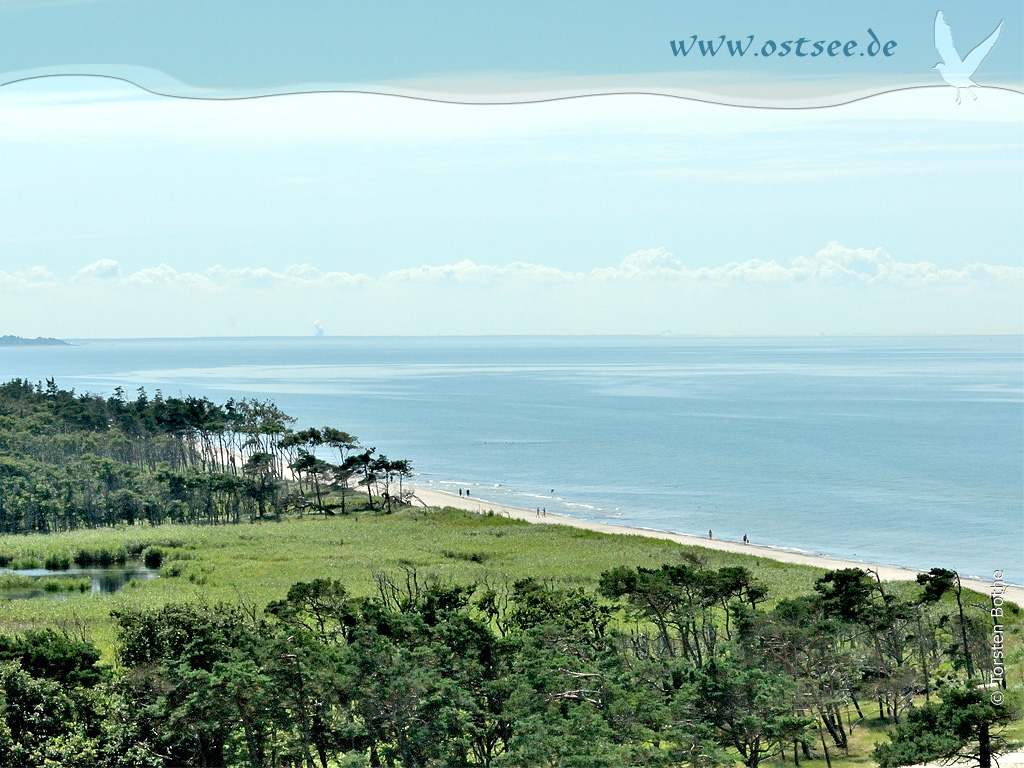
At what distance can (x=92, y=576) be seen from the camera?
19.3 m

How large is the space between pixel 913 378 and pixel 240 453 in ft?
190

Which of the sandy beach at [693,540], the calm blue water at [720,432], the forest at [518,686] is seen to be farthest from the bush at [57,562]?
the sandy beach at [693,540]

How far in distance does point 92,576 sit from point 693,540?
13729 mm

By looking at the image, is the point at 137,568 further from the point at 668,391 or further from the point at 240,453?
the point at 668,391

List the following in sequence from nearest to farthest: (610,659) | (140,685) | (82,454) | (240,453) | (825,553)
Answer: (140,685), (610,659), (825,553), (82,454), (240,453)

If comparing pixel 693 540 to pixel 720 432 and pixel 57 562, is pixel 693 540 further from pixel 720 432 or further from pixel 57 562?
pixel 720 432

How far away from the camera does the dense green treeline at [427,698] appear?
22.3 feet

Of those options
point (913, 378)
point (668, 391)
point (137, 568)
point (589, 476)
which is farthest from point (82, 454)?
point (913, 378)

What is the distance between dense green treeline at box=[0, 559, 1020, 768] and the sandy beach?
19.9ft

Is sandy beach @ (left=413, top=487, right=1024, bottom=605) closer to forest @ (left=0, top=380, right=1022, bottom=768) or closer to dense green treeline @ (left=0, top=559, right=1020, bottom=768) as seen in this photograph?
forest @ (left=0, top=380, right=1022, bottom=768)

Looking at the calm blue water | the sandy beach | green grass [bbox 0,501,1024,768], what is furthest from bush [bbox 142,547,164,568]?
the sandy beach

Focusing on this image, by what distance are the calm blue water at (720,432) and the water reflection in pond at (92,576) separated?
4907 mm

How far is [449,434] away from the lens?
48.2m

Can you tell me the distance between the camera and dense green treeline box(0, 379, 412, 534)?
26422 mm
